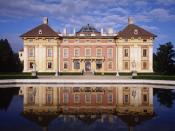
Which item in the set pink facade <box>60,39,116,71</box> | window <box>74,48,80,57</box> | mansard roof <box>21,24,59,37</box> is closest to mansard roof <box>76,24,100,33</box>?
pink facade <box>60,39,116,71</box>

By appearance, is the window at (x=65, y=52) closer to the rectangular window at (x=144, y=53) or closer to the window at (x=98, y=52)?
the window at (x=98, y=52)

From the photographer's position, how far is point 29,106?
14.3m

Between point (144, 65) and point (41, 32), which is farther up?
point (41, 32)

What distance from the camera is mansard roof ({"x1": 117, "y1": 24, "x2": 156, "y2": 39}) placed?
42.4 m

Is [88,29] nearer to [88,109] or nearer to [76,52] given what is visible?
[76,52]

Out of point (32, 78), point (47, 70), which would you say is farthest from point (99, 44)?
point (32, 78)

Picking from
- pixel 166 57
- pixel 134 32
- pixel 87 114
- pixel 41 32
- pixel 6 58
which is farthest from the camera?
pixel 6 58

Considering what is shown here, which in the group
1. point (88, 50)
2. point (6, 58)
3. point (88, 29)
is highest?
point (88, 29)

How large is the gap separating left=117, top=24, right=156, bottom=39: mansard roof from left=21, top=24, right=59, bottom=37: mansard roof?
32.9ft

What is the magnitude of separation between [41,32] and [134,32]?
14025 mm

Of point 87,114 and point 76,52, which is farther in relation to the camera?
point 76,52

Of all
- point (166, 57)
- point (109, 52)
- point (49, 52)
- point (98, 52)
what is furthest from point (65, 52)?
point (166, 57)

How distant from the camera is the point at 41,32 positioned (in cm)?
4288

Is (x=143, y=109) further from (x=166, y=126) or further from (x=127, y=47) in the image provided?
(x=127, y=47)
